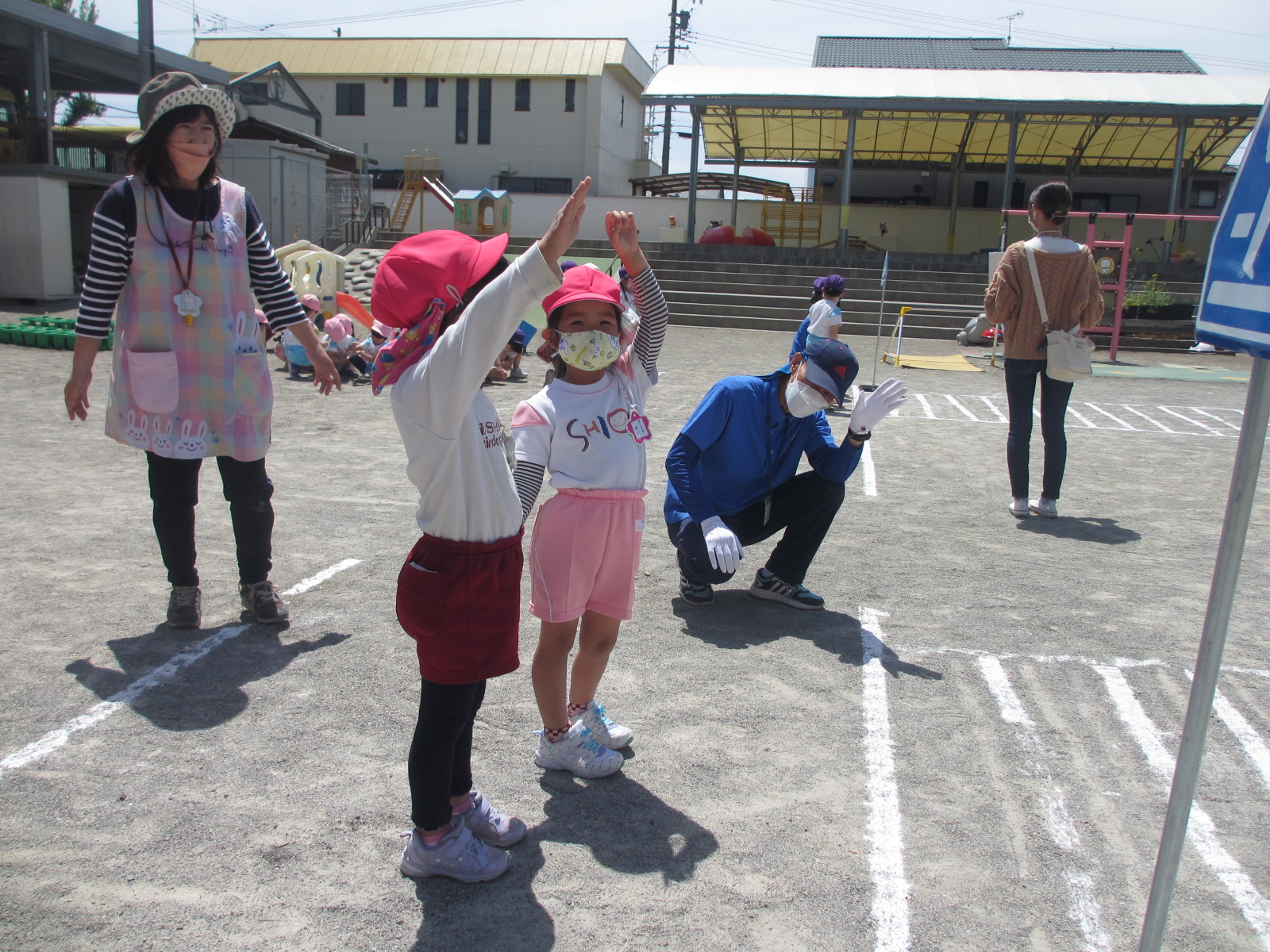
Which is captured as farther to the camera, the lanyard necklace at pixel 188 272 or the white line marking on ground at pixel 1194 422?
the white line marking on ground at pixel 1194 422

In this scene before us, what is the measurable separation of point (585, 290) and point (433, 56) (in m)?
38.4

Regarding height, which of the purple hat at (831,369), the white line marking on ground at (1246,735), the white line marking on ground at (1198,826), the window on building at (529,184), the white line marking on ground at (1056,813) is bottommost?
the white line marking on ground at (1056,813)

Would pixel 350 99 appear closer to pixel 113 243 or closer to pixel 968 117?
pixel 968 117

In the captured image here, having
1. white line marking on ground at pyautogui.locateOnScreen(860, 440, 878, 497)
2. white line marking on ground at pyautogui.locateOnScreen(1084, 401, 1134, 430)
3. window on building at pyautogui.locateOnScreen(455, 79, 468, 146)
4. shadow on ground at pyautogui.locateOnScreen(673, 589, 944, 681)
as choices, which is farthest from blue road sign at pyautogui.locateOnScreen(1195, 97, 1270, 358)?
window on building at pyautogui.locateOnScreen(455, 79, 468, 146)

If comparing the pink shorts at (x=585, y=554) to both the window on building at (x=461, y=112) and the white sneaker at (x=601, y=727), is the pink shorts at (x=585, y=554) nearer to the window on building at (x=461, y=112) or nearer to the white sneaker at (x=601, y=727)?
the white sneaker at (x=601, y=727)

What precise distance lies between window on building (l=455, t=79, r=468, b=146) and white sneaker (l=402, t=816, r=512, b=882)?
3762 centimetres

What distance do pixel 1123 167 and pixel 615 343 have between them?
1325 inches

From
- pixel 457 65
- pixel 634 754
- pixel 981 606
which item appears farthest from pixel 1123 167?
pixel 634 754

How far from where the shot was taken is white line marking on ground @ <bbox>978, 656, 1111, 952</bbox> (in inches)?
83.2

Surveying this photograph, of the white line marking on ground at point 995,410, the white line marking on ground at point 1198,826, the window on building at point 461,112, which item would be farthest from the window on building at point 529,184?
the white line marking on ground at point 1198,826

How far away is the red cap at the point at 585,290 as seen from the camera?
2539mm

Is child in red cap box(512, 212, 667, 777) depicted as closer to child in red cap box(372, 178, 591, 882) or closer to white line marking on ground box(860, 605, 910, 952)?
child in red cap box(372, 178, 591, 882)

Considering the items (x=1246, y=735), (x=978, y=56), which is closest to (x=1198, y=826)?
(x=1246, y=735)

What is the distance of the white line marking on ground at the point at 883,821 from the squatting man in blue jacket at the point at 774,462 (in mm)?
714
